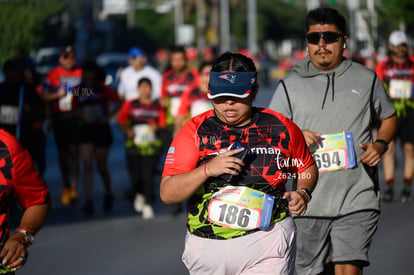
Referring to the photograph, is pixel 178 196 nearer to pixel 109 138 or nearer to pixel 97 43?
pixel 109 138

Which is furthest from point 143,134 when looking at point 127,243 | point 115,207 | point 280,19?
point 280,19

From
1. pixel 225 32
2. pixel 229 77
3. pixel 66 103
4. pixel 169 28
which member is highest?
pixel 229 77

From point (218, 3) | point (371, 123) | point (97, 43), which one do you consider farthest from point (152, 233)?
point (218, 3)

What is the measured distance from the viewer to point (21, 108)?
1144 centimetres

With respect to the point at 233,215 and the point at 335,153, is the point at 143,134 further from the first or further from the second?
the point at 233,215

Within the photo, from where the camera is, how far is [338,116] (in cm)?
607

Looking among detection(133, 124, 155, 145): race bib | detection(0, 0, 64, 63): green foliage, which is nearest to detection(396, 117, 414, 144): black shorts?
detection(133, 124, 155, 145): race bib

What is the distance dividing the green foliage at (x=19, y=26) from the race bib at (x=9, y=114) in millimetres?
13728

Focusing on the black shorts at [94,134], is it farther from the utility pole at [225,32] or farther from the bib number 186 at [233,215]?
Answer: the utility pole at [225,32]

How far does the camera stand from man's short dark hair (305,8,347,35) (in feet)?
20.1

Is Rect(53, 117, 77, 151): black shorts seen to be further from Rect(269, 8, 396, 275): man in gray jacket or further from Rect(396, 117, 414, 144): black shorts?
Rect(269, 8, 396, 275): man in gray jacket

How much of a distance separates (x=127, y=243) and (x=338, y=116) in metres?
4.69

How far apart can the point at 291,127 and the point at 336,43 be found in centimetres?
134

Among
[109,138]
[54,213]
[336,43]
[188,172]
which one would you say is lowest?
[54,213]
